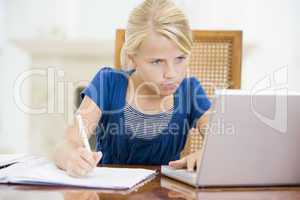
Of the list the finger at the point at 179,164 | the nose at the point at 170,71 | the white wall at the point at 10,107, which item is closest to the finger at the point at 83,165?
the finger at the point at 179,164

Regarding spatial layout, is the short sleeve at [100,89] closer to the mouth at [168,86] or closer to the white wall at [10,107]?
the mouth at [168,86]

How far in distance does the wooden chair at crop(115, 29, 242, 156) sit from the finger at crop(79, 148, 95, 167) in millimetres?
721

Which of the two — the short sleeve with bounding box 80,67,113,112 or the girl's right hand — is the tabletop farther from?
the short sleeve with bounding box 80,67,113,112

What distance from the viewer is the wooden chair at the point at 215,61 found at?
1.57m

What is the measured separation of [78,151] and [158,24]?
43cm

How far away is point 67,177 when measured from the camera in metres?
0.85

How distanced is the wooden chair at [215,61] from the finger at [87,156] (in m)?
0.72

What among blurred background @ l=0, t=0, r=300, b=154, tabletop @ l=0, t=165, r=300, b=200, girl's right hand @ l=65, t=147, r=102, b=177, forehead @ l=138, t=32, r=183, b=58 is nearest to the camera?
tabletop @ l=0, t=165, r=300, b=200

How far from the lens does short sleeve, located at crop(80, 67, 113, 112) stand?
1.29m

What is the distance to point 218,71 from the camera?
1.60 m

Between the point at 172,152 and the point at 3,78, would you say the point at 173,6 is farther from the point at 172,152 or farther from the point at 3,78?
the point at 3,78

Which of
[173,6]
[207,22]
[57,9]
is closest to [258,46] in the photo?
[207,22]

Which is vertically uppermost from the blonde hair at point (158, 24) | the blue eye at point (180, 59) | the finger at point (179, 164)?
the blonde hair at point (158, 24)

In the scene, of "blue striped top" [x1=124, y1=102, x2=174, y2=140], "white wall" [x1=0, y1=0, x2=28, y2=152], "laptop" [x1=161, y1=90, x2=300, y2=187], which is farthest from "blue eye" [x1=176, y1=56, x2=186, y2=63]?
"white wall" [x1=0, y1=0, x2=28, y2=152]
